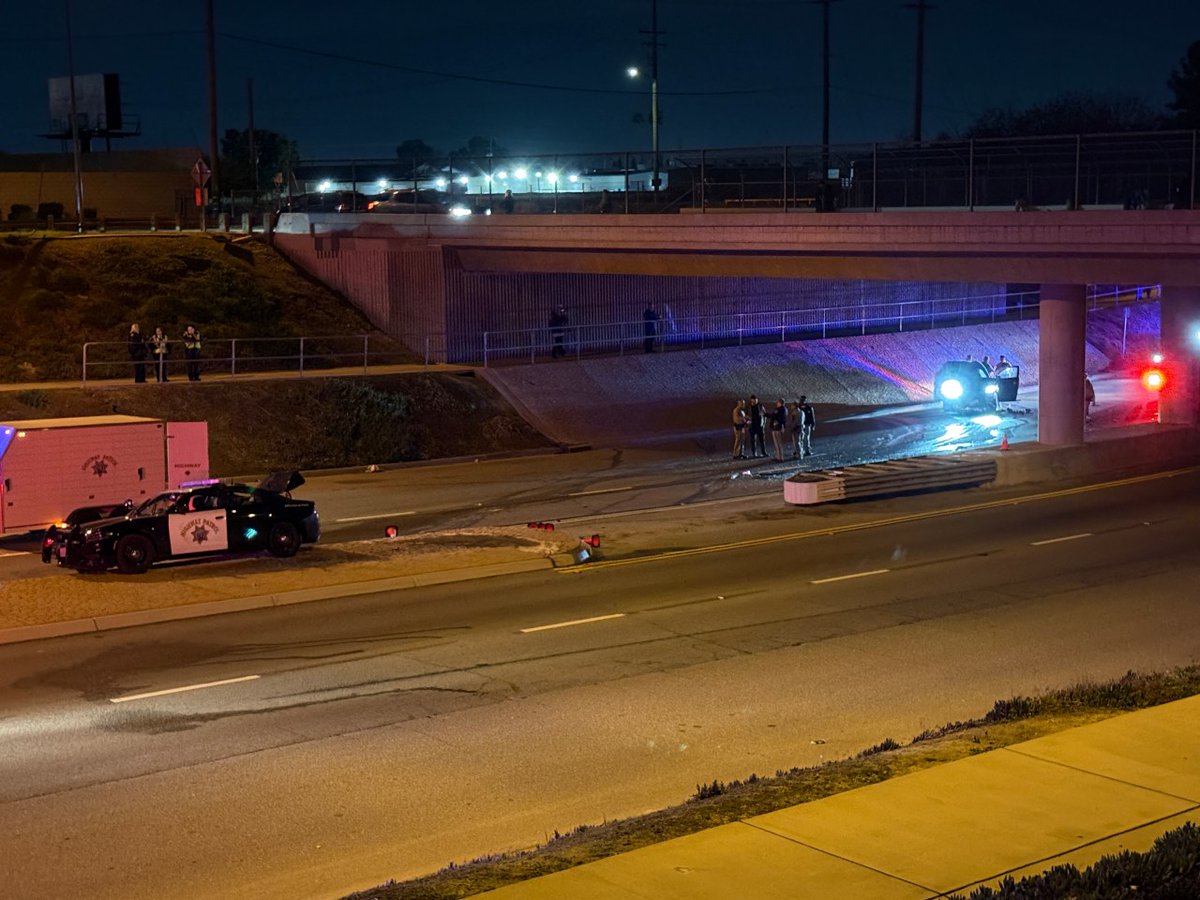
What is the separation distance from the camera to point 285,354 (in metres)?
43.4

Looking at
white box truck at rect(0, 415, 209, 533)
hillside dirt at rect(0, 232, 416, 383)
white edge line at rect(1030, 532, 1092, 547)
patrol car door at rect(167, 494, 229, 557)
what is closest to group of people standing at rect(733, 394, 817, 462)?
white edge line at rect(1030, 532, 1092, 547)

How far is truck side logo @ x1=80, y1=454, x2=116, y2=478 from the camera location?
23828 millimetres

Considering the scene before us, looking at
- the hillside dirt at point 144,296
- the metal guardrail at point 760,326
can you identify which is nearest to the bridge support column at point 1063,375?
the metal guardrail at point 760,326

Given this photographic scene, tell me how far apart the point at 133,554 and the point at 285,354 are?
22980mm

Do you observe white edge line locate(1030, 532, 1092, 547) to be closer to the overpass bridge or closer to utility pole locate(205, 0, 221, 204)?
the overpass bridge

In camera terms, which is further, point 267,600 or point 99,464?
point 99,464

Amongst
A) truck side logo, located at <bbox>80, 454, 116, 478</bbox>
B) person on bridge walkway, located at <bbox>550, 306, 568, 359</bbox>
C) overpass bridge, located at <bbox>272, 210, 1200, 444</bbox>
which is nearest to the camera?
truck side logo, located at <bbox>80, 454, 116, 478</bbox>

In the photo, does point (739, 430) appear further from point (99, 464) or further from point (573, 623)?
point (573, 623)

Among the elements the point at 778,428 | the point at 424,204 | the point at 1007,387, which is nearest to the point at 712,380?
the point at 1007,387

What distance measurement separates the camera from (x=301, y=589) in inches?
780

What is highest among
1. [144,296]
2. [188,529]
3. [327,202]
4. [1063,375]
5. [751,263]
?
Answer: [327,202]

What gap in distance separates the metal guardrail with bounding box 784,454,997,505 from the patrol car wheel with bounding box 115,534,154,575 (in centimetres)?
1240

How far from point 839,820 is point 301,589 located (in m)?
11.7

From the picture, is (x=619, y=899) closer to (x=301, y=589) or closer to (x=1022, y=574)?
(x=301, y=589)
